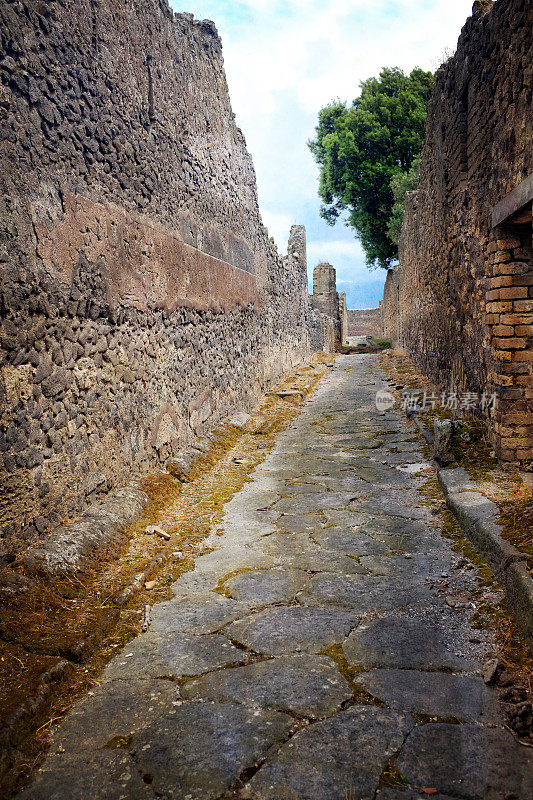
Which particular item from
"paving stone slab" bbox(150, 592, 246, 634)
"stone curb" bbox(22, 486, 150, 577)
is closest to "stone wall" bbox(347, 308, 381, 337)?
"stone curb" bbox(22, 486, 150, 577)

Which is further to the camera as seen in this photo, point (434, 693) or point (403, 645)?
point (403, 645)

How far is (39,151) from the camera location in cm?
296

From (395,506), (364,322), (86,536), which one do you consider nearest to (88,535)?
(86,536)

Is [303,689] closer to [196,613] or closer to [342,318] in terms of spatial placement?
[196,613]

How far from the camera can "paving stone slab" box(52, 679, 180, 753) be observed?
1.75m

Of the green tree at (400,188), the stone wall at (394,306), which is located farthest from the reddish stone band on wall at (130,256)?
the green tree at (400,188)

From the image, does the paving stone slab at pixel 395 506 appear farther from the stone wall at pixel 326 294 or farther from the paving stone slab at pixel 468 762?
the stone wall at pixel 326 294

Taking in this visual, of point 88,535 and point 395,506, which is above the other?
point 88,535

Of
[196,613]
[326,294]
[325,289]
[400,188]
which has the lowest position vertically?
[196,613]

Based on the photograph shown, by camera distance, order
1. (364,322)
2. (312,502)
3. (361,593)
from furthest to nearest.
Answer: (364,322)
(312,502)
(361,593)

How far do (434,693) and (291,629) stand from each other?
0.65m

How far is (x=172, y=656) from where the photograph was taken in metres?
2.22

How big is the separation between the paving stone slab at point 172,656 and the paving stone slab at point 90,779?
0.43 m

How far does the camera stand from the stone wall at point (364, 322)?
35156mm
